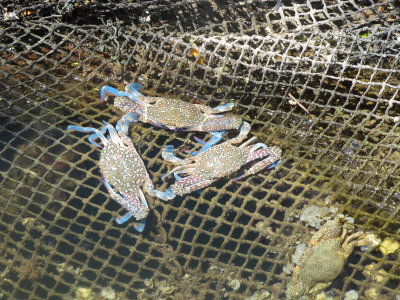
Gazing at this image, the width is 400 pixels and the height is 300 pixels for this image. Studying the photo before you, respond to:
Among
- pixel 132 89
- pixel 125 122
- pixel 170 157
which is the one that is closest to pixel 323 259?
pixel 170 157

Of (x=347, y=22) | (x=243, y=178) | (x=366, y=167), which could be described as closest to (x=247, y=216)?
(x=243, y=178)

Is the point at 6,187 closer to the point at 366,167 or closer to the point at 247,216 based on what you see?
the point at 247,216

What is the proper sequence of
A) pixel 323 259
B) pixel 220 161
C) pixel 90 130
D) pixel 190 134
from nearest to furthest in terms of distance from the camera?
pixel 323 259 → pixel 220 161 → pixel 90 130 → pixel 190 134

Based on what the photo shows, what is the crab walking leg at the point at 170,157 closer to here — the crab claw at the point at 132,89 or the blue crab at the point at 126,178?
the blue crab at the point at 126,178

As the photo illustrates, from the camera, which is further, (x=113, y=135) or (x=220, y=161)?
(x=113, y=135)

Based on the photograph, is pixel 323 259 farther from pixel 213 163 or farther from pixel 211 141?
pixel 211 141

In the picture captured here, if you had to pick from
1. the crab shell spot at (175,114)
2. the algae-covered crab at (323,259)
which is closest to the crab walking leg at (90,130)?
the crab shell spot at (175,114)
